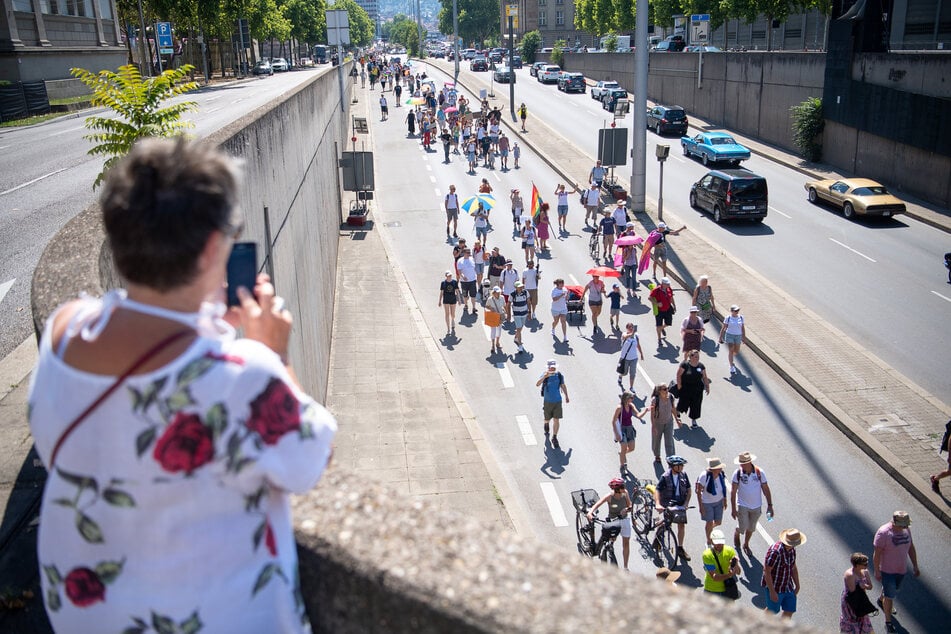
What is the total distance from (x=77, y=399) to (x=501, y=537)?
1153mm

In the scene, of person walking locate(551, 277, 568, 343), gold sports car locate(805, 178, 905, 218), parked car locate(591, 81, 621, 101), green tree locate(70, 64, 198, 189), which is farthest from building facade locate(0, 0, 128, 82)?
green tree locate(70, 64, 198, 189)

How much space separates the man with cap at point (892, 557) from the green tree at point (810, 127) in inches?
1288

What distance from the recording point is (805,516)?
12.4 m

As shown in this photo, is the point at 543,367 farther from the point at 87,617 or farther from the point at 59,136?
the point at 59,136

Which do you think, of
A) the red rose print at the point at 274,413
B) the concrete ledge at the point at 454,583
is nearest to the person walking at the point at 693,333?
the concrete ledge at the point at 454,583

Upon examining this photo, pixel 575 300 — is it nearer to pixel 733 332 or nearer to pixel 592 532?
pixel 733 332

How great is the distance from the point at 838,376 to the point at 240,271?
53.5 feet

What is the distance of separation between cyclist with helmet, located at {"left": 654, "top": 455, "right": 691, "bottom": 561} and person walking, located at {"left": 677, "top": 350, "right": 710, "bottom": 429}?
10.5ft

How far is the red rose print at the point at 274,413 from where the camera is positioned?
190 centimetres

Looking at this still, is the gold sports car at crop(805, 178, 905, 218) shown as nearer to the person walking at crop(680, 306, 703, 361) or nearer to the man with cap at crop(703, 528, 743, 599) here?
the person walking at crop(680, 306, 703, 361)

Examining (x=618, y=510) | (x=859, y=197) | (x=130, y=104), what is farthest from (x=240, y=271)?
(x=859, y=197)

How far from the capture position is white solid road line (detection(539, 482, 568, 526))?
12367mm

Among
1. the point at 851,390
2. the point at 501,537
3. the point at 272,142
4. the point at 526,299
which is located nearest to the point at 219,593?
the point at 501,537

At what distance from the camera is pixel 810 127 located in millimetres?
39312
